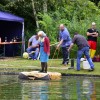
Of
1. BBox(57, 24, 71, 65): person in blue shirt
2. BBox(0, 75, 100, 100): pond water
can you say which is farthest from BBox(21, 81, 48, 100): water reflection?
BBox(57, 24, 71, 65): person in blue shirt

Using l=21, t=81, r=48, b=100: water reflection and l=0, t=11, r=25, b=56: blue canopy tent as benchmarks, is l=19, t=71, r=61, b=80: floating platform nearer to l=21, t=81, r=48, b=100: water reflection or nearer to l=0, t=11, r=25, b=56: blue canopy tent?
l=21, t=81, r=48, b=100: water reflection

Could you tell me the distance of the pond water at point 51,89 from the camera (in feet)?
43.3

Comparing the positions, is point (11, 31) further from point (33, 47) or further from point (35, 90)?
point (35, 90)

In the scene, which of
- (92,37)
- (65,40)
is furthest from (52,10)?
(65,40)

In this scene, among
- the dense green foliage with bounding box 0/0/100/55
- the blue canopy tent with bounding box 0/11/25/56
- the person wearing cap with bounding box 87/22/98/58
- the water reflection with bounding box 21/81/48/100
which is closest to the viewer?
the water reflection with bounding box 21/81/48/100

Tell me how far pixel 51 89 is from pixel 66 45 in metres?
8.27

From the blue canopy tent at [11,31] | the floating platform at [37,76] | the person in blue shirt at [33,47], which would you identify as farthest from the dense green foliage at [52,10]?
the floating platform at [37,76]

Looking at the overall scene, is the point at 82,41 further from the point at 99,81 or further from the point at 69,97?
the point at 69,97

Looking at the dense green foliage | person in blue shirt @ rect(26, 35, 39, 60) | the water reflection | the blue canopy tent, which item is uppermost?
the dense green foliage

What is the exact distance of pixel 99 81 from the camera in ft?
59.9

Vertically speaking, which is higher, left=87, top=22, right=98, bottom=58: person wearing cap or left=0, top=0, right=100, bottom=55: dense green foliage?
left=0, top=0, right=100, bottom=55: dense green foliage

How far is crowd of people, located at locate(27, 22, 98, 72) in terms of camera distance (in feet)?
67.4

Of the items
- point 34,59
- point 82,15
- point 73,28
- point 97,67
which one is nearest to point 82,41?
point 97,67

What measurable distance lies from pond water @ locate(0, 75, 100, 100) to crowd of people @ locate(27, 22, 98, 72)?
162 centimetres
